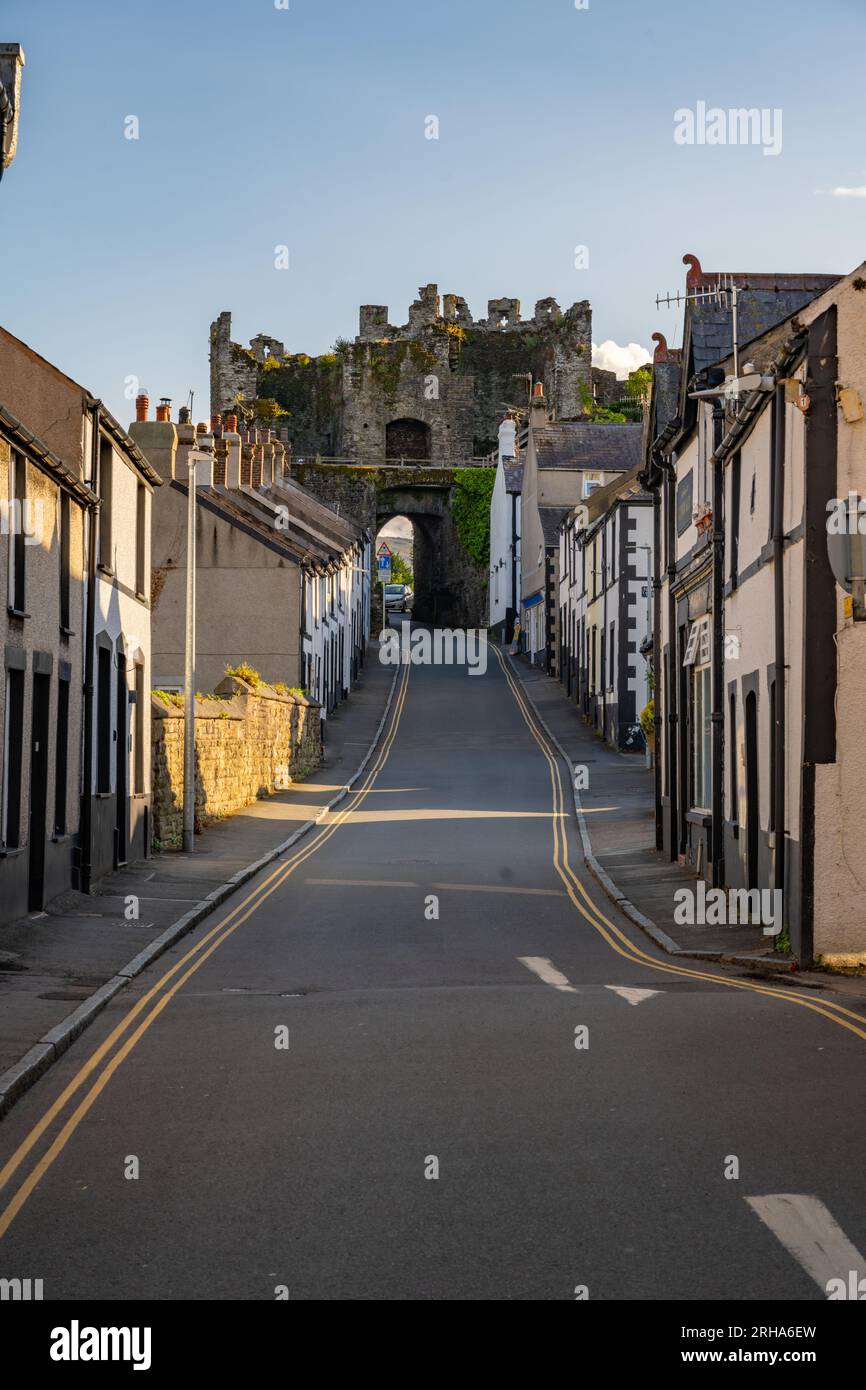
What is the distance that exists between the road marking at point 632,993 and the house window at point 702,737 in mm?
10373

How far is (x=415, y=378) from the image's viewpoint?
324ft

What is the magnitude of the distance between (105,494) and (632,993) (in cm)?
1373

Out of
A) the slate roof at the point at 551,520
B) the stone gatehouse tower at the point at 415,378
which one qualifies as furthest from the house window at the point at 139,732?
the stone gatehouse tower at the point at 415,378

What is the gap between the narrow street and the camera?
256 inches

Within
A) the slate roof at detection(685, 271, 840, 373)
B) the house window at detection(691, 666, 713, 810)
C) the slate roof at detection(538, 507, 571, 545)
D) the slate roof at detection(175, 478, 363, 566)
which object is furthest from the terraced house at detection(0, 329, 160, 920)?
the slate roof at detection(538, 507, 571, 545)

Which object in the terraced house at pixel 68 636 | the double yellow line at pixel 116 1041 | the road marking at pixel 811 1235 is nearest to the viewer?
the road marking at pixel 811 1235

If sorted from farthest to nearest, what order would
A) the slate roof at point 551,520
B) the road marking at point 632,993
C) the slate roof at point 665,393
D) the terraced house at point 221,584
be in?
the slate roof at point 551,520 < the terraced house at point 221,584 < the slate roof at point 665,393 < the road marking at point 632,993

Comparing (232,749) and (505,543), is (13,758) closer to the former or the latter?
(232,749)

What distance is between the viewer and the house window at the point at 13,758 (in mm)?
18172

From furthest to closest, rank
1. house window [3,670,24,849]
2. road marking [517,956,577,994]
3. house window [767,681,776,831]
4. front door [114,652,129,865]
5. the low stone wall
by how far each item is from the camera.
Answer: the low stone wall, front door [114,652,129,865], house window [3,670,24,849], house window [767,681,776,831], road marking [517,956,577,994]

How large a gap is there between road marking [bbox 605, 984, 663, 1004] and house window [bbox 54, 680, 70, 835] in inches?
366

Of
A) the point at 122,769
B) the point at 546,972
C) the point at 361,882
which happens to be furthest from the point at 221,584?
the point at 546,972

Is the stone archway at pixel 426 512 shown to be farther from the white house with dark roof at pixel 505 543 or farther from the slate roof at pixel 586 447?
the slate roof at pixel 586 447

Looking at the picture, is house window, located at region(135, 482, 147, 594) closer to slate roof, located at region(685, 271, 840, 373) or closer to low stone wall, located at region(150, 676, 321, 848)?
low stone wall, located at region(150, 676, 321, 848)
